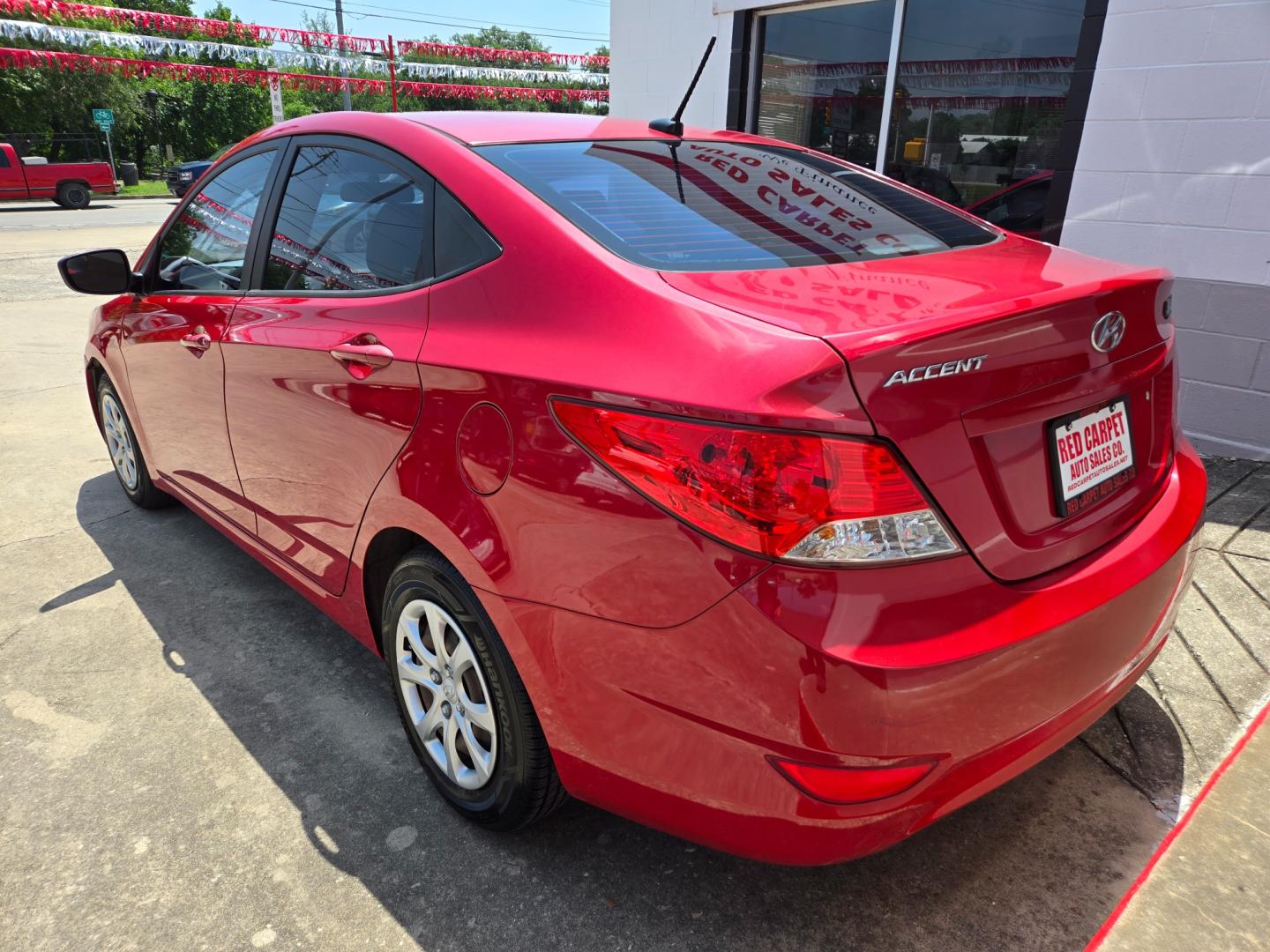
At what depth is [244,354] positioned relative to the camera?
105 inches

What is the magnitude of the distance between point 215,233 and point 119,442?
1540 mm

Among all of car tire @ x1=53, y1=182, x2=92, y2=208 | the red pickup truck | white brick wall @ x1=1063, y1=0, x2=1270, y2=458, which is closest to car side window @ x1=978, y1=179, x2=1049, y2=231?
white brick wall @ x1=1063, y1=0, x2=1270, y2=458

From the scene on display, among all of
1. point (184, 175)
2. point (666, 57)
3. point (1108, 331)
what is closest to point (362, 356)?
point (1108, 331)

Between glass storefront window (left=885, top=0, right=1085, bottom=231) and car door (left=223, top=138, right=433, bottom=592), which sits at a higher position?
glass storefront window (left=885, top=0, right=1085, bottom=231)

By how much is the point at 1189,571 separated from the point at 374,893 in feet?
6.54

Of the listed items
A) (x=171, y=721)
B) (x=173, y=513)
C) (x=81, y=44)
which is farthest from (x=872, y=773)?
(x=81, y=44)

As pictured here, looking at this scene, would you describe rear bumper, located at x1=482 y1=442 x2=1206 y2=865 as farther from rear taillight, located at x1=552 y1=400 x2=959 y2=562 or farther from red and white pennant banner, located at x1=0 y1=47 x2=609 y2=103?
red and white pennant banner, located at x1=0 y1=47 x2=609 y2=103

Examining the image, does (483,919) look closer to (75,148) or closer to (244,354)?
(244,354)

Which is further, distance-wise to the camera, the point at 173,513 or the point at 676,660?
the point at 173,513

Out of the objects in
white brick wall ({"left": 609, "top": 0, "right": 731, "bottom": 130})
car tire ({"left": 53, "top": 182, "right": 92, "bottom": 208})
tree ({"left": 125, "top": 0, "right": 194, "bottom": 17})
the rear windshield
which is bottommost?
car tire ({"left": 53, "top": 182, "right": 92, "bottom": 208})

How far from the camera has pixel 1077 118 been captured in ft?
16.3

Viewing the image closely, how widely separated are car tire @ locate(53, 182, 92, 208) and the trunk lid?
90.5ft

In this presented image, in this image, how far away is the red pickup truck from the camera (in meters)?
22.6

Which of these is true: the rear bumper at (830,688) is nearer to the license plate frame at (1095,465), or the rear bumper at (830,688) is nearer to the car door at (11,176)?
the license plate frame at (1095,465)
